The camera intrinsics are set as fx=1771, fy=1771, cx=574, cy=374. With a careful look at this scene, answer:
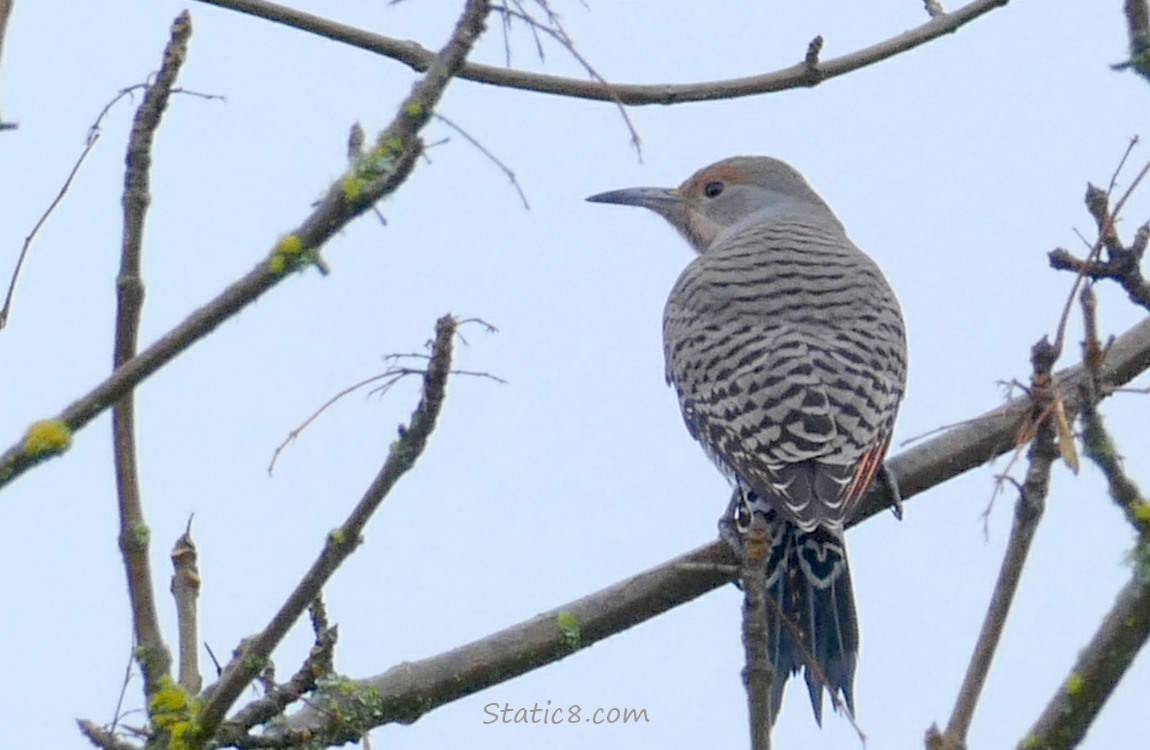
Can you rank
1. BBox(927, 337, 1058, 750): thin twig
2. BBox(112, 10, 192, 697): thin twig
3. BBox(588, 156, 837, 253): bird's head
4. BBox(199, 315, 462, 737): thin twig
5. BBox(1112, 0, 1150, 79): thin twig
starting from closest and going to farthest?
BBox(927, 337, 1058, 750): thin twig, BBox(199, 315, 462, 737): thin twig, BBox(112, 10, 192, 697): thin twig, BBox(1112, 0, 1150, 79): thin twig, BBox(588, 156, 837, 253): bird's head

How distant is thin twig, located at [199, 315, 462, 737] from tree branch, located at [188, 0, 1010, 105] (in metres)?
1.10

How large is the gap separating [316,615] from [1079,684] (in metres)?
1.60

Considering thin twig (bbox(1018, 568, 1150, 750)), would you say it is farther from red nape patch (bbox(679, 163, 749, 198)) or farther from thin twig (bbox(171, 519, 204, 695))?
red nape patch (bbox(679, 163, 749, 198))

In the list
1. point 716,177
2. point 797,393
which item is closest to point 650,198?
point 716,177

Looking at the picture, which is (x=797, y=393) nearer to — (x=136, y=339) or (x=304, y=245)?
(x=136, y=339)

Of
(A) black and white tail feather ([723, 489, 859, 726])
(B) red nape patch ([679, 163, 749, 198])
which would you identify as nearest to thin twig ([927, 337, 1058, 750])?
(A) black and white tail feather ([723, 489, 859, 726])

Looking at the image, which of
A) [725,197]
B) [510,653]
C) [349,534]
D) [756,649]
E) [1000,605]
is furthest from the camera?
[725,197]

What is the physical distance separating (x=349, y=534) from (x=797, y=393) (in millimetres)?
2734

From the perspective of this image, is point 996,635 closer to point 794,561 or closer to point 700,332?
point 794,561

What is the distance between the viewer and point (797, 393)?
5070 millimetres

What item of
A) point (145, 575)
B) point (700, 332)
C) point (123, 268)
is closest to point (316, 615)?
point (145, 575)

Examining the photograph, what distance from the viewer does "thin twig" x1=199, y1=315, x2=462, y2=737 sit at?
2.35 meters

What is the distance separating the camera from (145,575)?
2854mm

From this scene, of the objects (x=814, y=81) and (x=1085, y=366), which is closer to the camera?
(x=1085, y=366)
